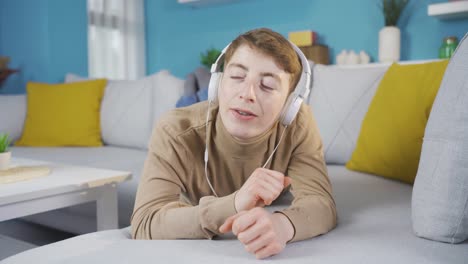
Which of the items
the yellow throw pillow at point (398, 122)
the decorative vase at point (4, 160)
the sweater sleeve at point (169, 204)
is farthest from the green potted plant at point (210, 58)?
the sweater sleeve at point (169, 204)

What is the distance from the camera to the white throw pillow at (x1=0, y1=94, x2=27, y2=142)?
8.68ft

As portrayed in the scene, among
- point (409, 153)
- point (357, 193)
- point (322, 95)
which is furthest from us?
point (322, 95)

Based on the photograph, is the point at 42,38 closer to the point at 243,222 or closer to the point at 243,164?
the point at 243,164

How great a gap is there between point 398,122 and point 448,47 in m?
1.58

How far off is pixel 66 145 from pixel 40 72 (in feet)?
3.48

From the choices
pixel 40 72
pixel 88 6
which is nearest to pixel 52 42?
pixel 40 72

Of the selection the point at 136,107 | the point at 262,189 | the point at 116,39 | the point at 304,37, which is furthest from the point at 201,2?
the point at 262,189

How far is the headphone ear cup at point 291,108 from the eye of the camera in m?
0.88

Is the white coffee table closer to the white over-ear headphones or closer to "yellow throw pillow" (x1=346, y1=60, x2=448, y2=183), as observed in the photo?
the white over-ear headphones

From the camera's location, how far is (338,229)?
2.93 ft

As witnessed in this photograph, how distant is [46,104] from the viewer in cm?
262

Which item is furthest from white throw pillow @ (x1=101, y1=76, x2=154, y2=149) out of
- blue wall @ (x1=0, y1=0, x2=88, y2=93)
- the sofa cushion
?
blue wall @ (x1=0, y1=0, x2=88, y2=93)

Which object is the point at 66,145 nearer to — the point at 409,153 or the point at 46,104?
the point at 46,104

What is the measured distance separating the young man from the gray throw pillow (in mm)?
183
